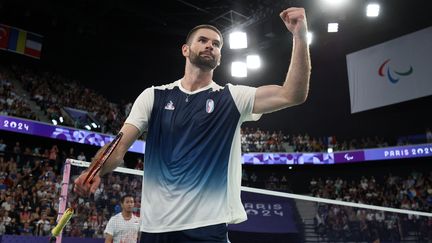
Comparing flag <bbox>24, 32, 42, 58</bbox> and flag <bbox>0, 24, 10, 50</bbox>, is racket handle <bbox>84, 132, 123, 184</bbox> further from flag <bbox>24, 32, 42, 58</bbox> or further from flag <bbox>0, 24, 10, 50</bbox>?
flag <bbox>24, 32, 42, 58</bbox>

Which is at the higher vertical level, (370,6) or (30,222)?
(370,6)

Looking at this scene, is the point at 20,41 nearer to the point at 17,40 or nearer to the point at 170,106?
the point at 17,40

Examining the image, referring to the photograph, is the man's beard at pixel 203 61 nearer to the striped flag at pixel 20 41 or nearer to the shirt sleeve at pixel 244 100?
the shirt sleeve at pixel 244 100

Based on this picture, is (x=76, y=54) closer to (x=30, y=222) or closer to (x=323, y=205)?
(x=30, y=222)

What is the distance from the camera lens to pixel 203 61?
2852 mm

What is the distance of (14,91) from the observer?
23.0m

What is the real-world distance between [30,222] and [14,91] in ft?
40.5

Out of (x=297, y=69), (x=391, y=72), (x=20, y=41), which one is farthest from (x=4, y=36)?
(x=297, y=69)

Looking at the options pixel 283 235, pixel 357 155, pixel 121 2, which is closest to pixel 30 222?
pixel 283 235

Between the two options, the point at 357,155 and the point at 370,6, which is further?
the point at 357,155

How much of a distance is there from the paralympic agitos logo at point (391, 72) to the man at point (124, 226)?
2239 cm

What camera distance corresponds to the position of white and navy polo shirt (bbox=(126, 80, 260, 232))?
2.55 metres

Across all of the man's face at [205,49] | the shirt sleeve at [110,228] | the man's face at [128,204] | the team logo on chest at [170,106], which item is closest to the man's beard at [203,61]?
the man's face at [205,49]

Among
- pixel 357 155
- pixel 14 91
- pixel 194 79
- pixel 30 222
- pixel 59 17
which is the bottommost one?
pixel 30 222
